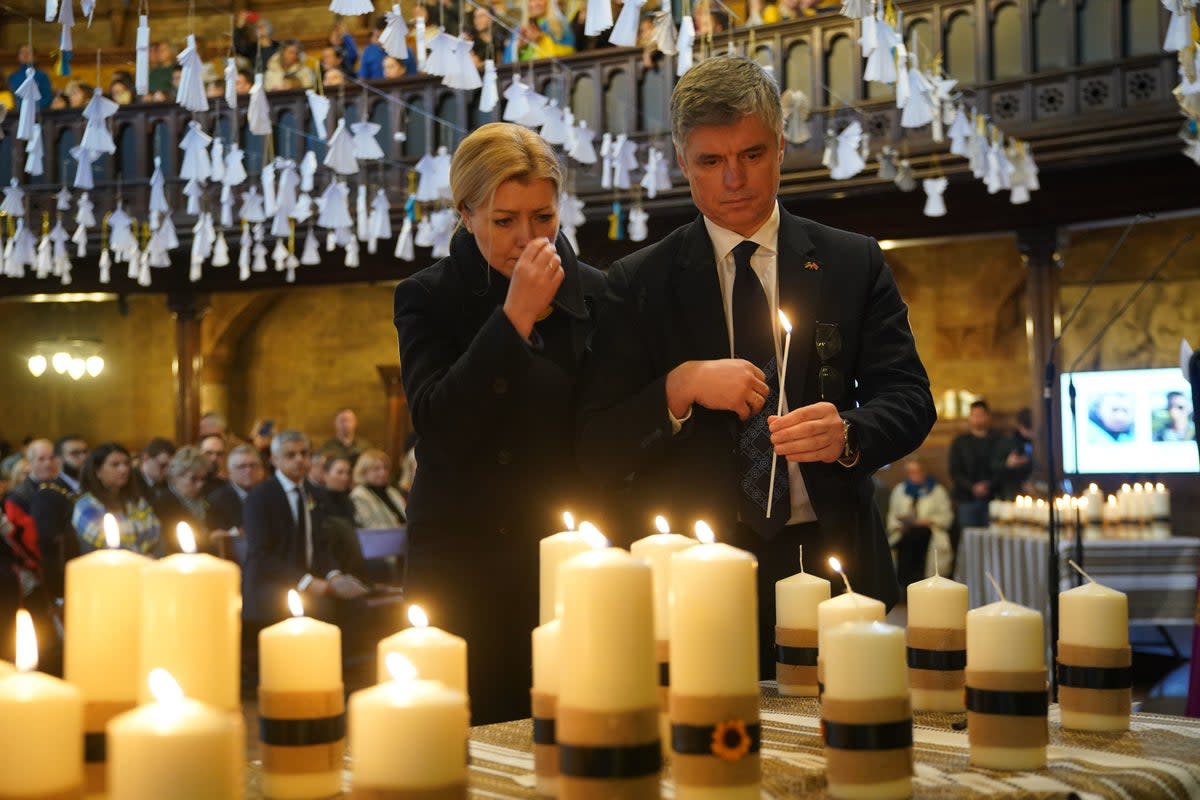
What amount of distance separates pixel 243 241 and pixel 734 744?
41.8 feet

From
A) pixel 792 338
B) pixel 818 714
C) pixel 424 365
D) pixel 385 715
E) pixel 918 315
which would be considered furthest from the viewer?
pixel 918 315

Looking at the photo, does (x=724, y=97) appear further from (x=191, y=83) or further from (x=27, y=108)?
(x=27, y=108)

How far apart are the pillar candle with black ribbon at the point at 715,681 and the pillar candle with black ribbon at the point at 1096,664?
2.18 ft

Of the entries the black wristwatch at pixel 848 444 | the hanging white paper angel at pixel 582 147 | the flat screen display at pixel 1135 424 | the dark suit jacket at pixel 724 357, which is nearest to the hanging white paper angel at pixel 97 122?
the hanging white paper angel at pixel 582 147

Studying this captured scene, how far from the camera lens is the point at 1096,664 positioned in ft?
5.77

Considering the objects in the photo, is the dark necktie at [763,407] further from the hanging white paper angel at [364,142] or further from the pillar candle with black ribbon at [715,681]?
the hanging white paper angel at [364,142]

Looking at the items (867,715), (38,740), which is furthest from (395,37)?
(38,740)

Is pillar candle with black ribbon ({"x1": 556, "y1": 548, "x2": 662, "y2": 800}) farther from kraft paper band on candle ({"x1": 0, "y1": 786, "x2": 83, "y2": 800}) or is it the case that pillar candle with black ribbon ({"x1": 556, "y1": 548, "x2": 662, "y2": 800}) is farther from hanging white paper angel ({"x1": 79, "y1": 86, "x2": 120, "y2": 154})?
hanging white paper angel ({"x1": 79, "y1": 86, "x2": 120, "y2": 154})

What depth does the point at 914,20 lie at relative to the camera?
1125 centimetres

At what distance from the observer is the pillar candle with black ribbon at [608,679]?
117 cm

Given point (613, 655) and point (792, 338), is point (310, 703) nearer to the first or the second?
point (613, 655)

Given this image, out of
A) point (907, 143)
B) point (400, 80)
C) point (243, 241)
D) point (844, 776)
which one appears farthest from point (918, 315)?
point (844, 776)

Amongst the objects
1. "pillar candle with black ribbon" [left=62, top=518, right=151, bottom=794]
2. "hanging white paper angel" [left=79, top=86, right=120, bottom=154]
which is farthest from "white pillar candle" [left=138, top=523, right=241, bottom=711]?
"hanging white paper angel" [left=79, top=86, right=120, bottom=154]

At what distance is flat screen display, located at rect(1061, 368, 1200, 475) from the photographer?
Answer: 42.2 ft
